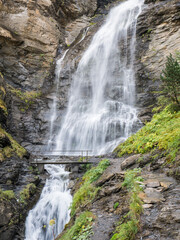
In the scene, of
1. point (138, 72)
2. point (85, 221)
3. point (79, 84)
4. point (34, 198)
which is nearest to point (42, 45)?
point (79, 84)

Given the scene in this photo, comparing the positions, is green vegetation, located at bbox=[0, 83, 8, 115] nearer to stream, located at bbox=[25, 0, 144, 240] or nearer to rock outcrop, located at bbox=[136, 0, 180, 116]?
stream, located at bbox=[25, 0, 144, 240]

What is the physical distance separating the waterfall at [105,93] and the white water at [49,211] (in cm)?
562

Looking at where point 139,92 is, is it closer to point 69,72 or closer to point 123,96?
point 123,96

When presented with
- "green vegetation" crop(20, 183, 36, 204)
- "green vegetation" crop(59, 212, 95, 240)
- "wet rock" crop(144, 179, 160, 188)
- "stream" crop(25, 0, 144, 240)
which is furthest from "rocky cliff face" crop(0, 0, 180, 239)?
"wet rock" crop(144, 179, 160, 188)

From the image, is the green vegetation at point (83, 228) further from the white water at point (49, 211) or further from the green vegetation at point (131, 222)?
the white water at point (49, 211)

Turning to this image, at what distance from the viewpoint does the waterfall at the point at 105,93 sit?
1606cm

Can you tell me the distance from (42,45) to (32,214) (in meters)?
23.8

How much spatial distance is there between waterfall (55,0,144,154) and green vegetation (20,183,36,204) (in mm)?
6642

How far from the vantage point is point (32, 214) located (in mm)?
8430

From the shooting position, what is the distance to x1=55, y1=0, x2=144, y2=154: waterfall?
1606cm

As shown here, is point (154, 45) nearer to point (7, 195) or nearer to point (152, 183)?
point (152, 183)

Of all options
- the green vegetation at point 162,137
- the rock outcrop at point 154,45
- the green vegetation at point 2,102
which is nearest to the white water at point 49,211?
the green vegetation at point 162,137

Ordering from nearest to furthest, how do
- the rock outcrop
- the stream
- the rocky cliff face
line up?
the stream, the rock outcrop, the rocky cliff face

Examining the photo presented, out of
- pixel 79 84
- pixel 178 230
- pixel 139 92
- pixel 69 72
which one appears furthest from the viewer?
pixel 69 72
